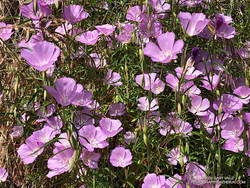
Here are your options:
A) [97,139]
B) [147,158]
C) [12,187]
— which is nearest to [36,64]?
[97,139]

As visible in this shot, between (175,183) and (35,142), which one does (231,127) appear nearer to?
→ (175,183)

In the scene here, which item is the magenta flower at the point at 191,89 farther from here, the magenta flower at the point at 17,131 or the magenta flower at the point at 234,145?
the magenta flower at the point at 17,131

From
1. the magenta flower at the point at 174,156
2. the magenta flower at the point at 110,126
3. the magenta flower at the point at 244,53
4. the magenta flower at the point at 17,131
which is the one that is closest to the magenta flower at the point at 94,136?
the magenta flower at the point at 110,126

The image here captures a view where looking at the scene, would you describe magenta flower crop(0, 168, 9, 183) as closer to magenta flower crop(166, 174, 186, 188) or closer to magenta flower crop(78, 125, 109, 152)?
magenta flower crop(78, 125, 109, 152)

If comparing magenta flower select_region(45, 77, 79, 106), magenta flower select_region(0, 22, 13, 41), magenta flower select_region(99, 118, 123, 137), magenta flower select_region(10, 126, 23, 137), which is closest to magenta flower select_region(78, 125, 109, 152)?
magenta flower select_region(99, 118, 123, 137)

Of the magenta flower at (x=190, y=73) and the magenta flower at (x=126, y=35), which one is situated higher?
the magenta flower at (x=126, y=35)

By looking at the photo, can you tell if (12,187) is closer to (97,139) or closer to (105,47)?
(97,139)
